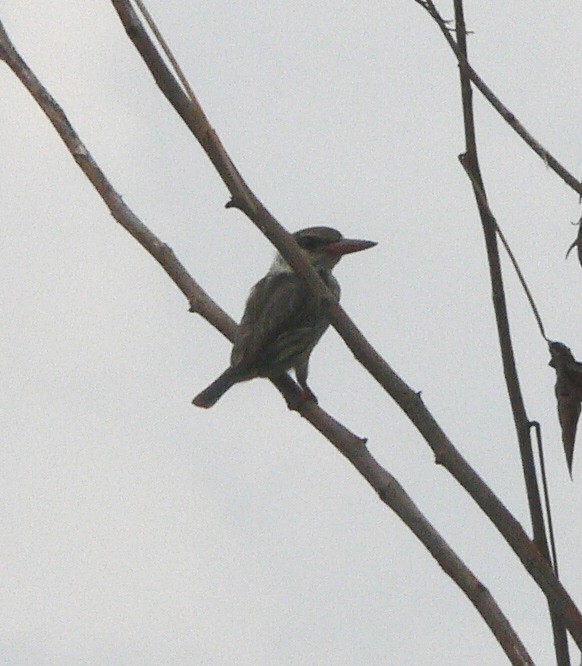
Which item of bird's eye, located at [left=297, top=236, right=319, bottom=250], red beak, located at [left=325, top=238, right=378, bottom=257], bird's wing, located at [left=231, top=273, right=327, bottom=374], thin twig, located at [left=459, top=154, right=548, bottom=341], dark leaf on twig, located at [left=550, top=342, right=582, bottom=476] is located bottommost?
dark leaf on twig, located at [left=550, top=342, right=582, bottom=476]

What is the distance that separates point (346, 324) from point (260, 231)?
0.62 ft

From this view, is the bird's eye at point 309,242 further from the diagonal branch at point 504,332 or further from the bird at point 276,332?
the diagonal branch at point 504,332

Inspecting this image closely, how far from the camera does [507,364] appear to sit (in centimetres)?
174

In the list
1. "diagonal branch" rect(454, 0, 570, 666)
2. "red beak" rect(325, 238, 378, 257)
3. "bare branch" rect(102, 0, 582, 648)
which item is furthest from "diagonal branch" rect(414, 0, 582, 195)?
"red beak" rect(325, 238, 378, 257)

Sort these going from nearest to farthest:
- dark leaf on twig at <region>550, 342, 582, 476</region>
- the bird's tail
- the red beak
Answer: dark leaf on twig at <region>550, 342, 582, 476</region> < the bird's tail < the red beak

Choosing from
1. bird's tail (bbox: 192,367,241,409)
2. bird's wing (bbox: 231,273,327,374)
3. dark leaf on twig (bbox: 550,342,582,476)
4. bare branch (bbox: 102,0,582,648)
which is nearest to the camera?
bare branch (bbox: 102,0,582,648)

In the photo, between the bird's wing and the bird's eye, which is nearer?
the bird's wing

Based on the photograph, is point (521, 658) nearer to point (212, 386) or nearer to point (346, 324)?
point (346, 324)

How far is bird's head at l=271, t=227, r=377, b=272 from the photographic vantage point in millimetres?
6020

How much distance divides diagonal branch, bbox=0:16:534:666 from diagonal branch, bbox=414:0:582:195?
22.2 inches

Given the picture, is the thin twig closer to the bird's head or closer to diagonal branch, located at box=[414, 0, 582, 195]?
diagonal branch, located at box=[414, 0, 582, 195]

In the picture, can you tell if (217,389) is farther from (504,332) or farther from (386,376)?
(504,332)

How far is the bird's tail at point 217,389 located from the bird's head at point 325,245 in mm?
702

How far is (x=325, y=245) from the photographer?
609 centimetres
